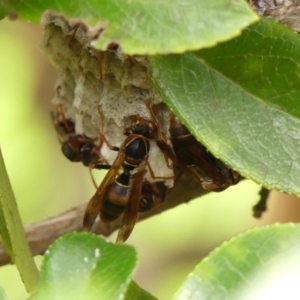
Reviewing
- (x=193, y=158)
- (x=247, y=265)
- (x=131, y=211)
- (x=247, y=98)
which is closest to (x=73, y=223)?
(x=131, y=211)

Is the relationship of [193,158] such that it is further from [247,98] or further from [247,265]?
[247,265]

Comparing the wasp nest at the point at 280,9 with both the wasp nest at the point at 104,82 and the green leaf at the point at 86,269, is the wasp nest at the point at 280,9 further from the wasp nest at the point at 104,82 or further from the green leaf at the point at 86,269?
the green leaf at the point at 86,269

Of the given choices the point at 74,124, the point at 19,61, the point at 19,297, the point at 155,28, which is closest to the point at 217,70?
the point at 155,28

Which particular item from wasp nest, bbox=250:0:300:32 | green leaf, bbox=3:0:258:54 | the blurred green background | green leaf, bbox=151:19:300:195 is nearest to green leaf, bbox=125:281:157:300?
green leaf, bbox=151:19:300:195

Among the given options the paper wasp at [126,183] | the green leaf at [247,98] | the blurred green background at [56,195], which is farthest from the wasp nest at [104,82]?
the blurred green background at [56,195]

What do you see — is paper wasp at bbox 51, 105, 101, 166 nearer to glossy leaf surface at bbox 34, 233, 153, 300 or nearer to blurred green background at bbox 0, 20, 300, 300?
Answer: glossy leaf surface at bbox 34, 233, 153, 300

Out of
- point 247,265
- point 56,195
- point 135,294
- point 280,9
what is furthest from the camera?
point 56,195
